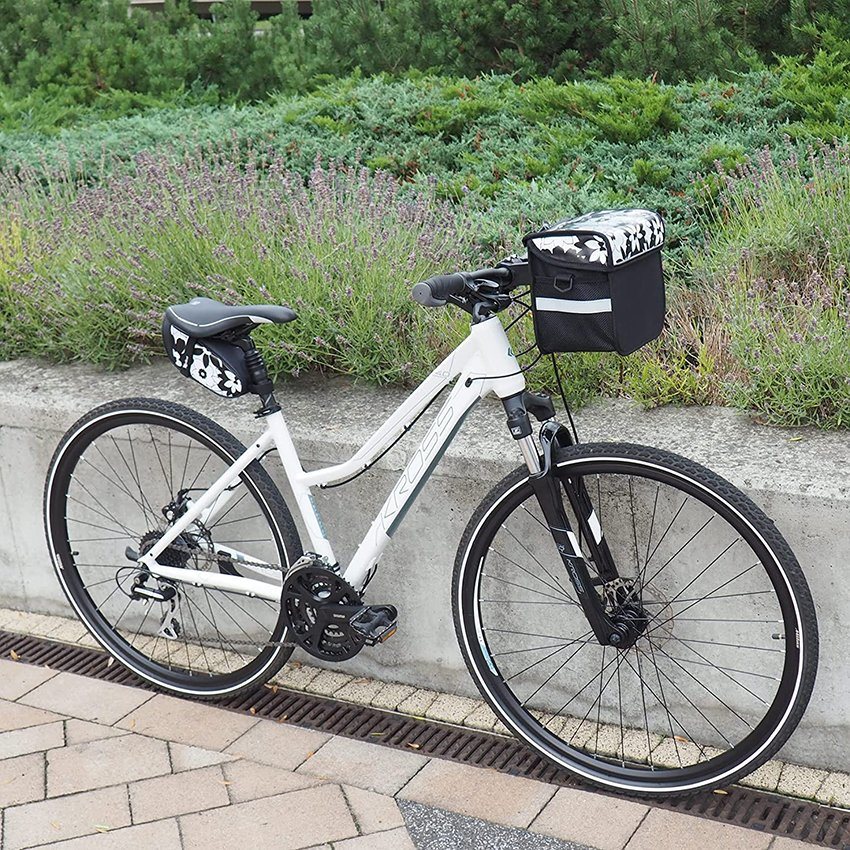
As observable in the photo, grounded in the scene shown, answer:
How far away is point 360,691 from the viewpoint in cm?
372

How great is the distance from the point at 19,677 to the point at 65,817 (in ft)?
2.89

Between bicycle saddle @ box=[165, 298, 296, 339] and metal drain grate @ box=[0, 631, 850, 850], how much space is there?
118 cm

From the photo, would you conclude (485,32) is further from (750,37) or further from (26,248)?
(26,248)

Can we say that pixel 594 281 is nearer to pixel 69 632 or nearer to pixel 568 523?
pixel 568 523

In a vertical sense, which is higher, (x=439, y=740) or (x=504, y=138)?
(x=504, y=138)

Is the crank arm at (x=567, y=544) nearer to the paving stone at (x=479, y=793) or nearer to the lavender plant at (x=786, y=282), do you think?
the paving stone at (x=479, y=793)

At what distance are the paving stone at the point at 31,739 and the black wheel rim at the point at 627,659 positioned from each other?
1.29 m

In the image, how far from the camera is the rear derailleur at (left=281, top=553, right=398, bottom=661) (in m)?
3.27

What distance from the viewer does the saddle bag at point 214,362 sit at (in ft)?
10.7

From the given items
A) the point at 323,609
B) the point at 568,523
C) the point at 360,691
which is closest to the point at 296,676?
the point at 360,691

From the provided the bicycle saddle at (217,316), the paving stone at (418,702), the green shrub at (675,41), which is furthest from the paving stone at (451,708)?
the green shrub at (675,41)

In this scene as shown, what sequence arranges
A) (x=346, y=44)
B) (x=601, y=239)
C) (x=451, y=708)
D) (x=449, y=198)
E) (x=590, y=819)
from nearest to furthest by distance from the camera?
(x=601, y=239), (x=590, y=819), (x=451, y=708), (x=449, y=198), (x=346, y=44)

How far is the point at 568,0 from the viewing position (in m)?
6.40

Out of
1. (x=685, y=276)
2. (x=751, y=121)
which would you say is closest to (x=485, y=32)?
(x=751, y=121)
